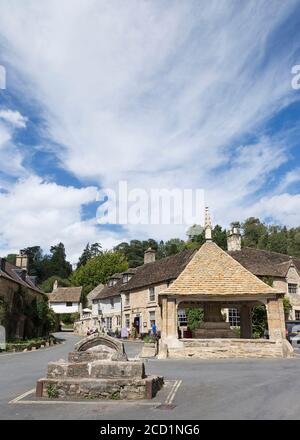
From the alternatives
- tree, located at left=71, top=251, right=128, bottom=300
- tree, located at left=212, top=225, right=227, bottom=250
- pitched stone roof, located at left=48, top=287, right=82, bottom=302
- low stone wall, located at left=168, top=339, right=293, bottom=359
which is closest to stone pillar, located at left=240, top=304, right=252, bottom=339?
low stone wall, located at left=168, top=339, right=293, bottom=359

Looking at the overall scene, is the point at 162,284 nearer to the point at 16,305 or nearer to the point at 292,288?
the point at 292,288

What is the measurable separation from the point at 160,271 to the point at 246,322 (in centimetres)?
1816

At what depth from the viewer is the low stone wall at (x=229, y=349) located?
59.5 feet

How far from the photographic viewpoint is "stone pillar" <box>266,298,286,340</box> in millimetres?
18391

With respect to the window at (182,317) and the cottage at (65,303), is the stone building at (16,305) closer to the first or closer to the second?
the window at (182,317)

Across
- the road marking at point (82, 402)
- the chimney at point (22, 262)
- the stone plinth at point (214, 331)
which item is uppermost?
the chimney at point (22, 262)

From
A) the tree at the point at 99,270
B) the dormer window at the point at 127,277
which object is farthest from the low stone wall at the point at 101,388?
the tree at the point at 99,270

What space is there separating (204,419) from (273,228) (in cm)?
10142

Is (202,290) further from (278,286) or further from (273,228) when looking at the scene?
(273,228)

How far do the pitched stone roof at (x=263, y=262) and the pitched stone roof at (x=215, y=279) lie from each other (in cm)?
1252

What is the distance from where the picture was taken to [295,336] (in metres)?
26.8

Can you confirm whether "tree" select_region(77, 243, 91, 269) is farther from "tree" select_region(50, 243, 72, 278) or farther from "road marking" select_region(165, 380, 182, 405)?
"road marking" select_region(165, 380, 182, 405)
